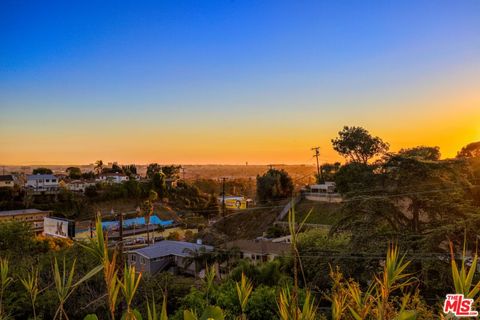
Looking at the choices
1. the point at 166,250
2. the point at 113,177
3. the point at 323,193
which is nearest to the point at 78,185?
the point at 113,177

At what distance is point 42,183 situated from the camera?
51625mm

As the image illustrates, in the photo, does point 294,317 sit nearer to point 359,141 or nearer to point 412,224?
point 412,224

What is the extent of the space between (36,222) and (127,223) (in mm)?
9567

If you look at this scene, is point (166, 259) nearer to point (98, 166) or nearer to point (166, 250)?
point (166, 250)

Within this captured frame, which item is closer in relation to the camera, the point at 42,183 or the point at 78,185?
the point at 42,183

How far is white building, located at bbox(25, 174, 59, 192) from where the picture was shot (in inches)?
1941

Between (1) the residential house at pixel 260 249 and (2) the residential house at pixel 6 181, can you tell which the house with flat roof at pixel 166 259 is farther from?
(2) the residential house at pixel 6 181

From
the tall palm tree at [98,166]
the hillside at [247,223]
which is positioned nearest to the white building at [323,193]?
the hillside at [247,223]

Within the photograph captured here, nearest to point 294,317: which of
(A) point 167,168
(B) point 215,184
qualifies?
(A) point 167,168

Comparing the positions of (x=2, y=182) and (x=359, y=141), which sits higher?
(x=359, y=141)

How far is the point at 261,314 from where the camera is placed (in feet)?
31.7

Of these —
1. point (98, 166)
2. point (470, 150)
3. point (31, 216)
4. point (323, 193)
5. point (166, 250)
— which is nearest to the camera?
point (166, 250)

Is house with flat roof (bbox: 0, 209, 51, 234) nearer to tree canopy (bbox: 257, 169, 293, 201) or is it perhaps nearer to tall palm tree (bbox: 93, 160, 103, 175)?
tree canopy (bbox: 257, 169, 293, 201)

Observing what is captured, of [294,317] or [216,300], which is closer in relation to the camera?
[294,317]
